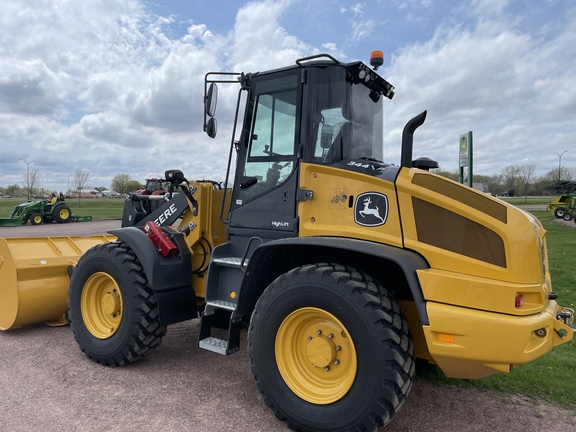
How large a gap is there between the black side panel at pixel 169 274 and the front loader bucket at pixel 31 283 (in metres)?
1.39

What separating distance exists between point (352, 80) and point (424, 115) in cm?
89

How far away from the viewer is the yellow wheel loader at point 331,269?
106 inches

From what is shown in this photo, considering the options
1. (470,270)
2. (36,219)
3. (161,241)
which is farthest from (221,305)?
(36,219)

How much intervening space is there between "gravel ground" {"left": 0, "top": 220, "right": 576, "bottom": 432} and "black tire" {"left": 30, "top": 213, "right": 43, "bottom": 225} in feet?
68.9

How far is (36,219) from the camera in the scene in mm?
22969

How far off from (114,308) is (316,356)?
2328mm

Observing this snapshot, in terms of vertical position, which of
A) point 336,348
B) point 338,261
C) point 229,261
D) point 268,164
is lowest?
point 336,348

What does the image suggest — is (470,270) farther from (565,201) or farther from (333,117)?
(565,201)

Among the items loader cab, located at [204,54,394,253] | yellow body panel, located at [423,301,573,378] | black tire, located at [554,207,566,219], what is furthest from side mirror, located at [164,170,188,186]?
black tire, located at [554,207,566,219]

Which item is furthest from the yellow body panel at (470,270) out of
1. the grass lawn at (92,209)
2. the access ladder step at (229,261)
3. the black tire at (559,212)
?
the grass lawn at (92,209)

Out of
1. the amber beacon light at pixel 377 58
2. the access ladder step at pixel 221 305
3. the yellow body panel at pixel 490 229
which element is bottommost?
the access ladder step at pixel 221 305

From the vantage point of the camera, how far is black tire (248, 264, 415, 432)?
108 inches

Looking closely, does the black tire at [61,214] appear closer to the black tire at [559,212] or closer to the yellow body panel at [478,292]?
the yellow body panel at [478,292]

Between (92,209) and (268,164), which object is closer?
(268,164)
